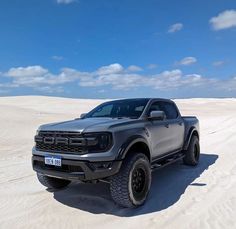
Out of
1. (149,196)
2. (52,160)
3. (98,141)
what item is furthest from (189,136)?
(52,160)

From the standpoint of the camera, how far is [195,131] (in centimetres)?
834

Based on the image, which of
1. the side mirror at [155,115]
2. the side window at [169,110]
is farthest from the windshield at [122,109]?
the side window at [169,110]

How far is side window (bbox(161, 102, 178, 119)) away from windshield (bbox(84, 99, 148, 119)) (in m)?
0.86

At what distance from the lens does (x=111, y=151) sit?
4.60 metres

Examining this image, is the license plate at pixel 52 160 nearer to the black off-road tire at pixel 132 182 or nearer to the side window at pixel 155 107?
the black off-road tire at pixel 132 182

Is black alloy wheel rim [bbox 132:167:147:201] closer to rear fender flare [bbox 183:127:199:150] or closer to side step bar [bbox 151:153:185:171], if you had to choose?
side step bar [bbox 151:153:185:171]

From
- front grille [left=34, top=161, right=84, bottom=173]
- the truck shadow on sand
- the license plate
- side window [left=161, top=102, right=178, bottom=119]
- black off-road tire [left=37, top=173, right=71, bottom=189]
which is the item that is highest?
side window [left=161, top=102, right=178, bottom=119]

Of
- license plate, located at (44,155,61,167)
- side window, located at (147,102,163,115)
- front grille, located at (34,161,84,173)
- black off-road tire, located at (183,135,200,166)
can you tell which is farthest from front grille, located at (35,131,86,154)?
black off-road tire, located at (183,135,200,166)

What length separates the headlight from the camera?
181 inches

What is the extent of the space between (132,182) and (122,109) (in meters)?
1.81

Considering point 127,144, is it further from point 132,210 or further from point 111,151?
point 132,210

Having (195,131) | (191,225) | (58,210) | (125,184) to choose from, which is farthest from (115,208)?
(195,131)

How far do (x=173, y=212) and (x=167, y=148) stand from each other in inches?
76.7

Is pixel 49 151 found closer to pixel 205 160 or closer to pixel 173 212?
pixel 173 212
